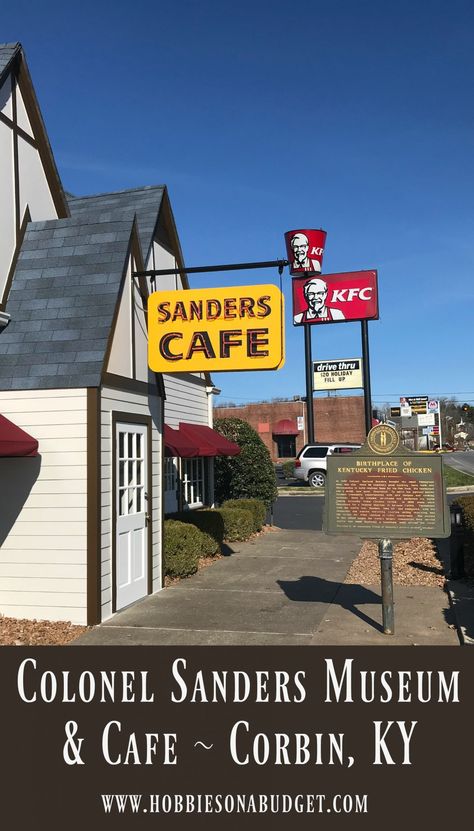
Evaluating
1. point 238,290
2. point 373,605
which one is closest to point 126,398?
point 238,290

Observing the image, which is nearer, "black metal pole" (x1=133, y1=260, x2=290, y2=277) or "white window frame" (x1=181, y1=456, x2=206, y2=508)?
"black metal pole" (x1=133, y1=260, x2=290, y2=277)

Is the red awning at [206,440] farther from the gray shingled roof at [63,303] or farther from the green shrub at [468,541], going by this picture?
the gray shingled roof at [63,303]

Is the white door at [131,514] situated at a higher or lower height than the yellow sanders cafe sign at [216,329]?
lower

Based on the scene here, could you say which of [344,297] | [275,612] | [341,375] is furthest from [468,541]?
[341,375]

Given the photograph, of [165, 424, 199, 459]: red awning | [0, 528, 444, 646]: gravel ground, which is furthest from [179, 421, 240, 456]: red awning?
[0, 528, 444, 646]: gravel ground

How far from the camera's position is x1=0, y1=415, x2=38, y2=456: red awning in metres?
7.10

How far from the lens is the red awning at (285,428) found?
57.7m

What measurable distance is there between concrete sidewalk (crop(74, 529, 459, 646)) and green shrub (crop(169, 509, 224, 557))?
71cm

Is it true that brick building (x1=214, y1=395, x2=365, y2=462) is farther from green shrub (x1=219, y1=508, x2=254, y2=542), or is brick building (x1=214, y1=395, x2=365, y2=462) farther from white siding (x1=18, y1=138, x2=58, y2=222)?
white siding (x1=18, y1=138, x2=58, y2=222)

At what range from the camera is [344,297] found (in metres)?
29.4

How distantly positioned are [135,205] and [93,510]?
25.8 feet

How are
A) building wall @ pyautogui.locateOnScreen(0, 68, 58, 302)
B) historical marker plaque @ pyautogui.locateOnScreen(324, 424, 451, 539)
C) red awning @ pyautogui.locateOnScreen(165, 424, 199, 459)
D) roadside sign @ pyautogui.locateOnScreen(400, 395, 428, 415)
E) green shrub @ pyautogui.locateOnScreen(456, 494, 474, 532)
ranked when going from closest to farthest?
1. historical marker plaque @ pyautogui.locateOnScreen(324, 424, 451, 539)
2. building wall @ pyautogui.locateOnScreen(0, 68, 58, 302)
3. green shrub @ pyautogui.locateOnScreen(456, 494, 474, 532)
4. red awning @ pyautogui.locateOnScreen(165, 424, 199, 459)
5. roadside sign @ pyautogui.locateOnScreen(400, 395, 428, 415)

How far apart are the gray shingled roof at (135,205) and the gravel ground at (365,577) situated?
614cm

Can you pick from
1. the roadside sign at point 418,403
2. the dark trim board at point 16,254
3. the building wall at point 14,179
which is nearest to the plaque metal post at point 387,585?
the dark trim board at point 16,254
